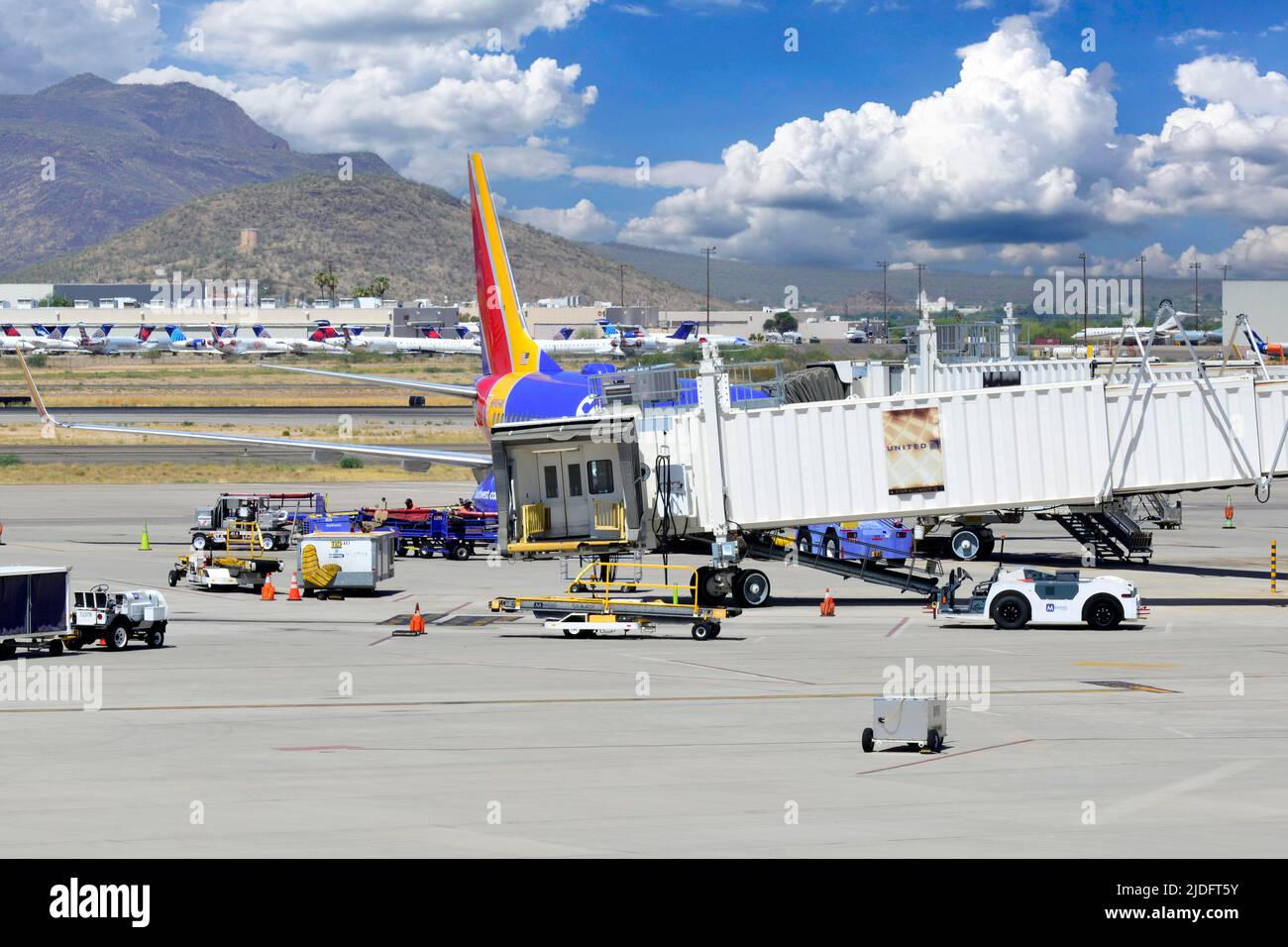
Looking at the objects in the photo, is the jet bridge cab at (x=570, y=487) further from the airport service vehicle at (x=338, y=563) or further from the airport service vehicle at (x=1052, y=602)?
the airport service vehicle at (x=1052, y=602)

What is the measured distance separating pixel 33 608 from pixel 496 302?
1235 inches

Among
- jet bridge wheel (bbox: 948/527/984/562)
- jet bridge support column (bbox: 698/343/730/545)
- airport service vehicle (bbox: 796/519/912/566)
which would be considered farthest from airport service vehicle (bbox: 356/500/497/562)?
jet bridge wheel (bbox: 948/527/984/562)

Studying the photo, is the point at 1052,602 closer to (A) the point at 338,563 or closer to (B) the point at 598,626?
(B) the point at 598,626

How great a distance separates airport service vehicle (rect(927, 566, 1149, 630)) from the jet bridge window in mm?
10923

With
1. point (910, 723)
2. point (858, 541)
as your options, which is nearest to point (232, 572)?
point (858, 541)

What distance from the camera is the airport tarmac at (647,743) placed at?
15.7 m

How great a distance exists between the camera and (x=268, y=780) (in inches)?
738

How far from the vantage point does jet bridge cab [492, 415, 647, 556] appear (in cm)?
4166

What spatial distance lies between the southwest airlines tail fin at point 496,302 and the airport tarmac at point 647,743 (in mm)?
20654

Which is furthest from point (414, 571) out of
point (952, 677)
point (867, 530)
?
point (952, 677)

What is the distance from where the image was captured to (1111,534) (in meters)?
52.4
